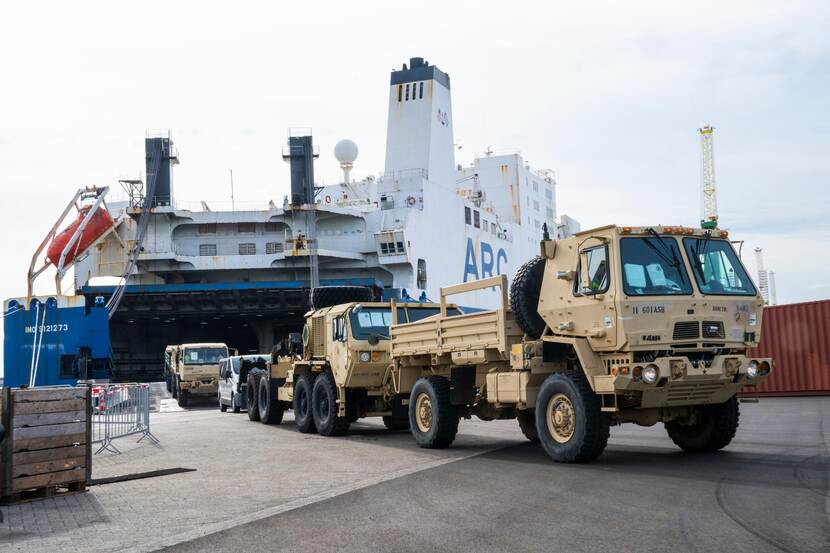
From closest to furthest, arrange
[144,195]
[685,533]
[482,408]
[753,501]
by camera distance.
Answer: [685,533]
[753,501]
[482,408]
[144,195]

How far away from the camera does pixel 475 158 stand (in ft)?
226

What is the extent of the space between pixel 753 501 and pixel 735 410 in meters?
3.77

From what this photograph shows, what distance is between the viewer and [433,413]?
13.5 metres

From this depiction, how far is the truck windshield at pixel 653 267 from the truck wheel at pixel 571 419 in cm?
145

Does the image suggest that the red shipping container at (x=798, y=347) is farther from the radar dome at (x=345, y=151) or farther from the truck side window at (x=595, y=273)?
the radar dome at (x=345, y=151)

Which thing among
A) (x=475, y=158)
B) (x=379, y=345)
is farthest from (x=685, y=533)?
(x=475, y=158)

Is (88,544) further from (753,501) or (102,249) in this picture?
(102,249)

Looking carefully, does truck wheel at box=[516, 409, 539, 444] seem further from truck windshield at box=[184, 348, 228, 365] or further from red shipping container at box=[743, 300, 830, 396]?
truck windshield at box=[184, 348, 228, 365]

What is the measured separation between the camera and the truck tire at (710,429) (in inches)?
448

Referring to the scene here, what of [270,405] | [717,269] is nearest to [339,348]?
[270,405]

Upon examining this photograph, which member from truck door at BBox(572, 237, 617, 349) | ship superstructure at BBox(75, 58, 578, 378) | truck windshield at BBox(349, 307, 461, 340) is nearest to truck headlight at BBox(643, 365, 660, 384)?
truck door at BBox(572, 237, 617, 349)

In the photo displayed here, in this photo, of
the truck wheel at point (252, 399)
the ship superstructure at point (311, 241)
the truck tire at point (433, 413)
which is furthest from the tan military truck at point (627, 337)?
the ship superstructure at point (311, 241)

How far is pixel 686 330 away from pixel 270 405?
13.9m

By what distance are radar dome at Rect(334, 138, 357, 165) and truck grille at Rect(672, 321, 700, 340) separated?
51397 mm
